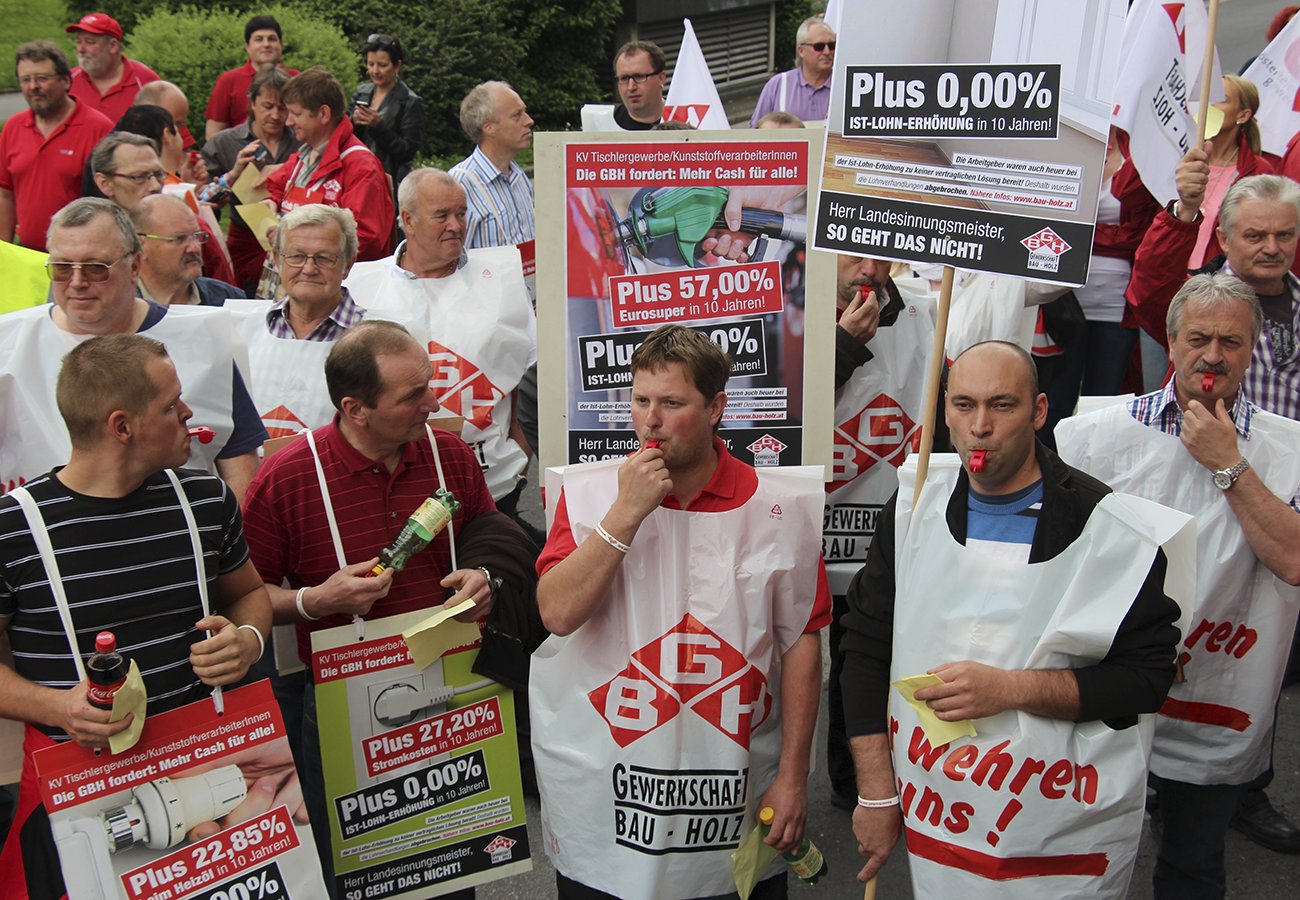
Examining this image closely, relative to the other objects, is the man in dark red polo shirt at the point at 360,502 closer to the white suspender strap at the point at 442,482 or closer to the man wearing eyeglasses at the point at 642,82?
the white suspender strap at the point at 442,482

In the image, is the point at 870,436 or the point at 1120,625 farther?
the point at 870,436

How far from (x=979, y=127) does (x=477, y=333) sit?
227 centimetres

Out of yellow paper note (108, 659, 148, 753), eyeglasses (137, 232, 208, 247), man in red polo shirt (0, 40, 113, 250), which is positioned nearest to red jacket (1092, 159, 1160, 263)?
eyeglasses (137, 232, 208, 247)

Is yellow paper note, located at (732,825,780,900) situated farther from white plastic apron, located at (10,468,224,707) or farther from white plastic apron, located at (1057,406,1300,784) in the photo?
white plastic apron, located at (10,468,224,707)

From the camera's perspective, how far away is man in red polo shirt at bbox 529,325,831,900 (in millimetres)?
3254

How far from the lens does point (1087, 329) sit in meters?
6.67

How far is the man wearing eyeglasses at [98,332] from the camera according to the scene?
384 centimetres

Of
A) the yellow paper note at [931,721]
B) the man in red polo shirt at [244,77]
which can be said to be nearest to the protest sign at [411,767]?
the yellow paper note at [931,721]

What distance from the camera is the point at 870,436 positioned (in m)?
4.71

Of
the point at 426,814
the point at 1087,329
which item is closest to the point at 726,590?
the point at 426,814

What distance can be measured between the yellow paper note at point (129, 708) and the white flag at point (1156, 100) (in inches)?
188

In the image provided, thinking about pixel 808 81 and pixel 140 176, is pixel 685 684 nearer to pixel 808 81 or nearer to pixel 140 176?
pixel 140 176

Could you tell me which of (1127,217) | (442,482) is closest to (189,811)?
(442,482)

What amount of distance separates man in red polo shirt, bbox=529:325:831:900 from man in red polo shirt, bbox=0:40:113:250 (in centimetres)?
566
